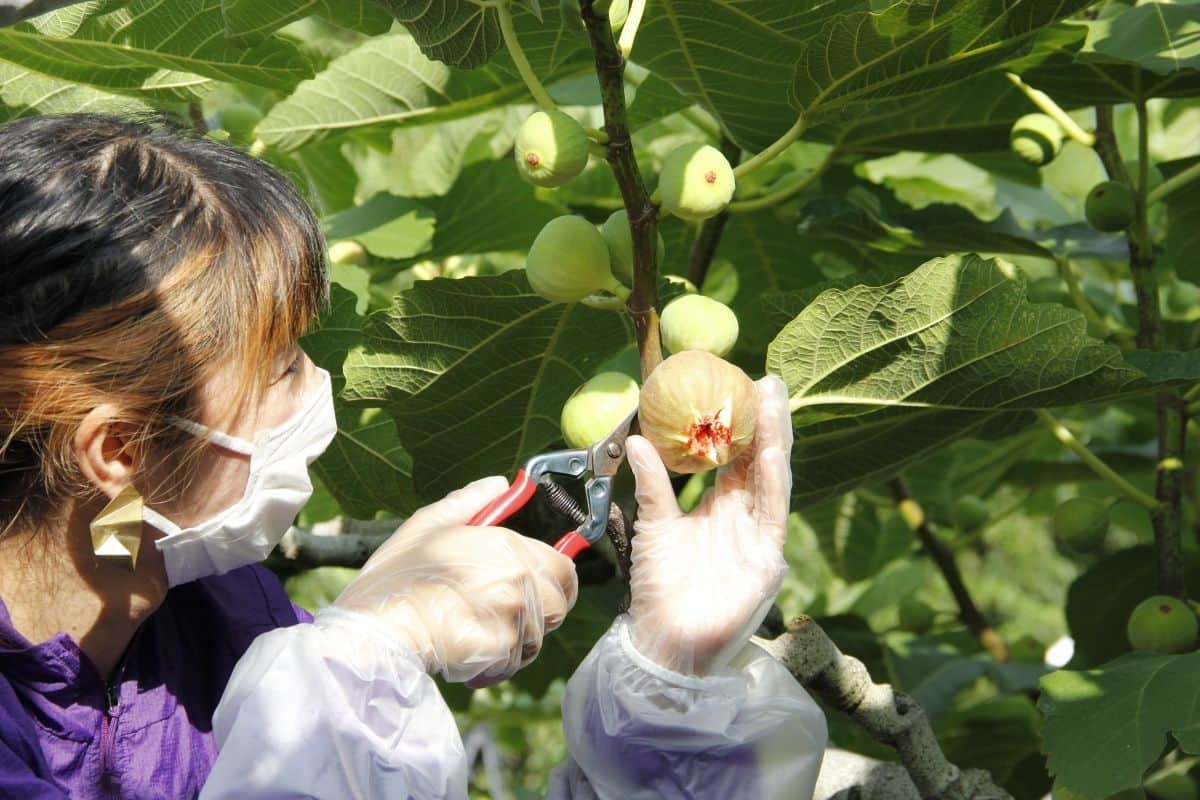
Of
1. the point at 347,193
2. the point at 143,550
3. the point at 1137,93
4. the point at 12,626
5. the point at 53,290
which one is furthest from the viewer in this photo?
the point at 347,193

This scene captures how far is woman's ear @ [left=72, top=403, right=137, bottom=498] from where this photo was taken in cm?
143

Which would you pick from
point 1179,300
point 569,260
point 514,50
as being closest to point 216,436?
point 569,260

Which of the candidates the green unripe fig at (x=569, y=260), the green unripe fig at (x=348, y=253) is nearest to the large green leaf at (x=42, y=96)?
the green unripe fig at (x=348, y=253)

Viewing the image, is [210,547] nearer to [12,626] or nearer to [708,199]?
[12,626]

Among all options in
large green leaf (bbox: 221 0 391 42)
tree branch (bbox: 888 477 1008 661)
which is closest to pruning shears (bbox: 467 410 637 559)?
large green leaf (bbox: 221 0 391 42)

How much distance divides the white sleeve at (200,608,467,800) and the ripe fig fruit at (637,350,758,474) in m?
0.33

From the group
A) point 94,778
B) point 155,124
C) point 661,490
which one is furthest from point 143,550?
point 661,490

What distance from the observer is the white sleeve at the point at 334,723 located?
4.18 ft

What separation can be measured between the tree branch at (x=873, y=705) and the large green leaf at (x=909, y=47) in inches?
23.9

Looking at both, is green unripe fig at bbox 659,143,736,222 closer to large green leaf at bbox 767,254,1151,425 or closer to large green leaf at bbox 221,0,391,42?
large green leaf at bbox 767,254,1151,425

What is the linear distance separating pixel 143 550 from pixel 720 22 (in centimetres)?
90

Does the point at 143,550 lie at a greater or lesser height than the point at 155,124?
lesser

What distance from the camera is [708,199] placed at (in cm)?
145

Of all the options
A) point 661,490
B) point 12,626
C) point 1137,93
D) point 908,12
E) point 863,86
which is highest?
point 908,12
